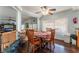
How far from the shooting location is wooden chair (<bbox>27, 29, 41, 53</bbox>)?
2.52m

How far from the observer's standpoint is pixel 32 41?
8.32 feet

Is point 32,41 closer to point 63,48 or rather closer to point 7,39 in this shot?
point 7,39

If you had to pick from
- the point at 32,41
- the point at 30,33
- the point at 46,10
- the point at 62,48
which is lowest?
the point at 62,48

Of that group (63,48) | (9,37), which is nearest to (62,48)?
(63,48)

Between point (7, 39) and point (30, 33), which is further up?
point (30, 33)

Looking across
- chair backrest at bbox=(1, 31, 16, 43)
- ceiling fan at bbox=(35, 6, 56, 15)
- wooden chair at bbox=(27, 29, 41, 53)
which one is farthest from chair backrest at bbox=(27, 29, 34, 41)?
ceiling fan at bbox=(35, 6, 56, 15)

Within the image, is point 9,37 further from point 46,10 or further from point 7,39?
point 46,10

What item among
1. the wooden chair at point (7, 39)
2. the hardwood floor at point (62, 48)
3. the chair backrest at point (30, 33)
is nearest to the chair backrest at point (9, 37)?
the wooden chair at point (7, 39)

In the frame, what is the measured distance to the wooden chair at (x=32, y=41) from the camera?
2523 millimetres

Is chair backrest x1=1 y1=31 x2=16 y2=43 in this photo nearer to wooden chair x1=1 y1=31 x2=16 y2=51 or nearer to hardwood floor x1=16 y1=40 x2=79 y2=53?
wooden chair x1=1 y1=31 x2=16 y2=51

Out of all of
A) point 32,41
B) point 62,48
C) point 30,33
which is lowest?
point 62,48

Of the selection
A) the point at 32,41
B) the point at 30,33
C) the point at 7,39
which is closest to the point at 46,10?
the point at 30,33
